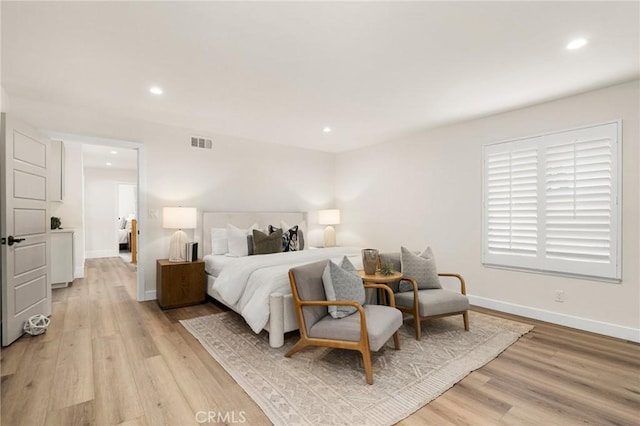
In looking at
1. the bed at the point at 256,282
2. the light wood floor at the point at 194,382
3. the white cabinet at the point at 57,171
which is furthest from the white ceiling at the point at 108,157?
the light wood floor at the point at 194,382

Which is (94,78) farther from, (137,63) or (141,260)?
(141,260)

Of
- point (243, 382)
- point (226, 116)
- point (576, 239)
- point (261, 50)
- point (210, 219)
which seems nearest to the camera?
point (243, 382)

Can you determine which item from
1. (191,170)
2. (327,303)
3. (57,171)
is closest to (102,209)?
(57,171)

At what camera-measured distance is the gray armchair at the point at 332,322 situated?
2.31m

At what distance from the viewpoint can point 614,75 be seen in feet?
9.72

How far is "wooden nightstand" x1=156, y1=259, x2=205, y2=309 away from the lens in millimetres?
4098

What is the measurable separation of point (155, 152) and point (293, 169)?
2.51 m

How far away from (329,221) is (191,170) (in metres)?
2.77

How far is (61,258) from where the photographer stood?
526cm

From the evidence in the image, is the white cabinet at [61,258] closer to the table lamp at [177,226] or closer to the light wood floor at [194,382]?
the light wood floor at [194,382]

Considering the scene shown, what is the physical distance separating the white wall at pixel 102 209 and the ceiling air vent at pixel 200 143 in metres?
5.47

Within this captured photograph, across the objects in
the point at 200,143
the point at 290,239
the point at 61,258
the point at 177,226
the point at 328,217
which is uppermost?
the point at 200,143

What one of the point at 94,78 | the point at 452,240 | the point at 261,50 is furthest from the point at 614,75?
the point at 94,78

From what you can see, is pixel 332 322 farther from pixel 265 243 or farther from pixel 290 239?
pixel 290 239
